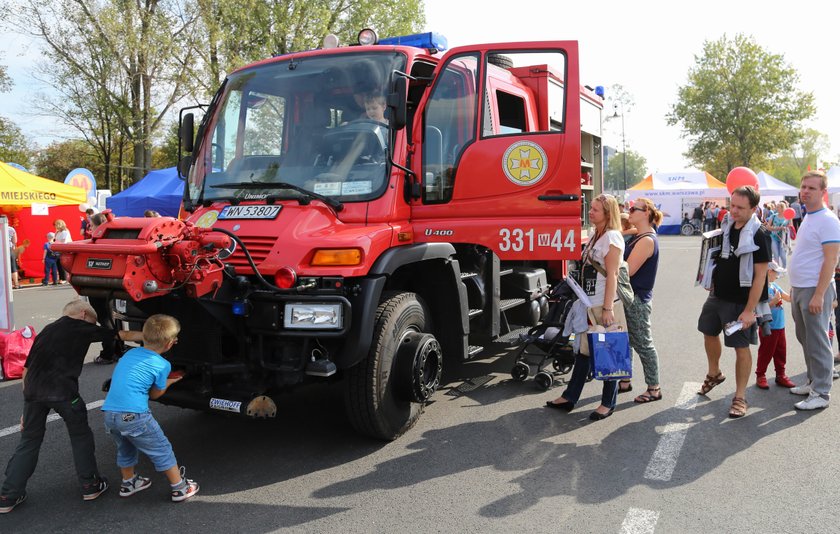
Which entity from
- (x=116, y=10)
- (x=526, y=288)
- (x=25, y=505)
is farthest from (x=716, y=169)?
(x=25, y=505)

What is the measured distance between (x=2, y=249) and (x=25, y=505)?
14.2 feet

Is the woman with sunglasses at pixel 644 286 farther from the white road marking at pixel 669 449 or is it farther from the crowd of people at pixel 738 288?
the white road marking at pixel 669 449

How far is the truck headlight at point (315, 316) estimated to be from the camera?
3.77m

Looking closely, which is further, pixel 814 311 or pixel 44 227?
pixel 44 227

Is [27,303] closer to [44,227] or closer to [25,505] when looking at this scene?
[44,227]

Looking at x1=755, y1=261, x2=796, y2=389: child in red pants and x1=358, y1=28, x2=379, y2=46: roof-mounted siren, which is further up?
x1=358, y1=28, x2=379, y2=46: roof-mounted siren

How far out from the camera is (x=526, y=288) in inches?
233

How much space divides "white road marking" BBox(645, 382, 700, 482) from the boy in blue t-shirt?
276 centimetres

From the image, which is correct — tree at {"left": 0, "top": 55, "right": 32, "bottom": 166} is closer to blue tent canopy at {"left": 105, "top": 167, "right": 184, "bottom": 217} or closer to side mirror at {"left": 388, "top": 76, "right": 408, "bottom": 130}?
blue tent canopy at {"left": 105, "top": 167, "right": 184, "bottom": 217}

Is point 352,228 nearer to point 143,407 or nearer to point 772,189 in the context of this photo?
point 143,407

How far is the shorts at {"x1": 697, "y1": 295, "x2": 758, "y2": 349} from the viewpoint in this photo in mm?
4938

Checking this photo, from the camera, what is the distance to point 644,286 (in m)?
5.53

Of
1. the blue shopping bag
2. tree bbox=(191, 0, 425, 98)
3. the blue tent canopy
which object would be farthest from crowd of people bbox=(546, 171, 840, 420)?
tree bbox=(191, 0, 425, 98)

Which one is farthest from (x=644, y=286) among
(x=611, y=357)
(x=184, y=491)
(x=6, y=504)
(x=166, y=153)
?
(x=166, y=153)
